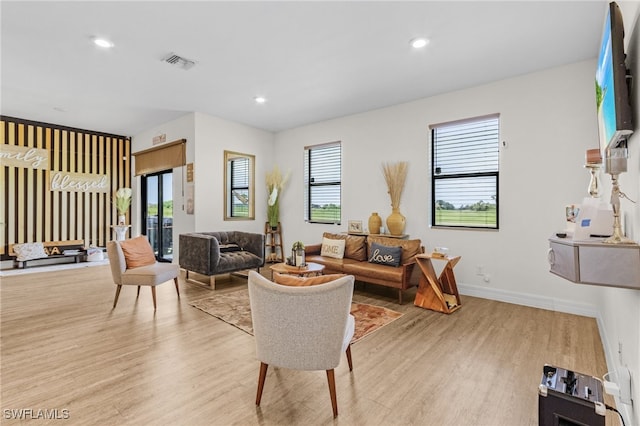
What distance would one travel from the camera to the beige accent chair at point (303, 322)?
5.95ft

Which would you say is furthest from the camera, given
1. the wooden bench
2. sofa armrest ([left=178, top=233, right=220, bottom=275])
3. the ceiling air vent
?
the wooden bench

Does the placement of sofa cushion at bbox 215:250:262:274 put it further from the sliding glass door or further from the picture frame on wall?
the sliding glass door

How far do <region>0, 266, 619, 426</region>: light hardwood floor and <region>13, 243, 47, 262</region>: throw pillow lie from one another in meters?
2.87

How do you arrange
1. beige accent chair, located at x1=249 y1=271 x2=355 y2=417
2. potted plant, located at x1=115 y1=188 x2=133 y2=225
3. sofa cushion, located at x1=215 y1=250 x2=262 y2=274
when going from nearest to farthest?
beige accent chair, located at x1=249 y1=271 x2=355 y2=417 < sofa cushion, located at x1=215 y1=250 x2=262 y2=274 < potted plant, located at x1=115 y1=188 x2=133 y2=225

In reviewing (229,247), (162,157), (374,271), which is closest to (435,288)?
(374,271)

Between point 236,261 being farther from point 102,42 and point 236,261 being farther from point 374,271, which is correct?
point 102,42

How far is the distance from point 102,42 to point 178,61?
0.72m

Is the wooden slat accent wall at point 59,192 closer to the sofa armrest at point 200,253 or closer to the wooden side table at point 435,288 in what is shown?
the sofa armrest at point 200,253

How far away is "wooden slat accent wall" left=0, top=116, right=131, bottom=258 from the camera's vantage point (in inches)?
245

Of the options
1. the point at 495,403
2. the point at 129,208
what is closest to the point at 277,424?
the point at 495,403

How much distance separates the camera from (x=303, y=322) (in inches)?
72.0

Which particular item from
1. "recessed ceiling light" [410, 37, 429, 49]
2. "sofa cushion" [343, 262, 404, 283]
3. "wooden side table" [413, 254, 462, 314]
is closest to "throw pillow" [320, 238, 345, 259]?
"sofa cushion" [343, 262, 404, 283]

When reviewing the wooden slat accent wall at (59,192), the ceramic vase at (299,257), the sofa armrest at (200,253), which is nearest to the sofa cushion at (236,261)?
the sofa armrest at (200,253)

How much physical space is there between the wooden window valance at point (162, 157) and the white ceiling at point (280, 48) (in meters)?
0.98
